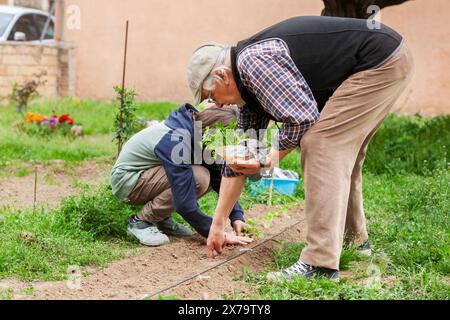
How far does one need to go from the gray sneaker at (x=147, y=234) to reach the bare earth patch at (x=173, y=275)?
0.06 m

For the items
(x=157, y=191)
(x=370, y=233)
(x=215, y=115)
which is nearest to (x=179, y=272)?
(x=157, y=191)

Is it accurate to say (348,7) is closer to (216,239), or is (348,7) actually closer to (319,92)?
(319,92)

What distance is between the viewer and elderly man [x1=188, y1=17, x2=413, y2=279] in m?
3.85

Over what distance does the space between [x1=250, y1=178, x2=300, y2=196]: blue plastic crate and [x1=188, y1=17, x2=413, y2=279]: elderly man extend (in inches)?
95.2

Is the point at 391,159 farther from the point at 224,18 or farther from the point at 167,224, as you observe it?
the point at 224,18

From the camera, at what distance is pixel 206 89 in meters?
3.95

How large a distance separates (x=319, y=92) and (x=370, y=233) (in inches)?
62.6

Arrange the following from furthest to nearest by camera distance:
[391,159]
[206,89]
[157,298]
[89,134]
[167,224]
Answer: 1. [89,134]
2. [391,159]
3. [167,224]
4. [206,89]
5. [157,298]

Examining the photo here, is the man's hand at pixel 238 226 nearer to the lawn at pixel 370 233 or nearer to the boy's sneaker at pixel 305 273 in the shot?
the lawn at pixel 370 233

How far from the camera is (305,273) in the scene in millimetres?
4086

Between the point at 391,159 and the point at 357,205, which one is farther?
the point at 391,159

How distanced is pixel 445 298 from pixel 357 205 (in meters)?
0.99

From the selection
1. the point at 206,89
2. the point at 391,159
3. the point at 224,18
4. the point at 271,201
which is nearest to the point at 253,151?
Result: the point at 206,89

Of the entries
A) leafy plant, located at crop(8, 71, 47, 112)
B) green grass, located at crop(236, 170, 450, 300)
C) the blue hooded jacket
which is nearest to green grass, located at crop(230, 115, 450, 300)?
green grass, located at crop(236, 170, 450, 300)
